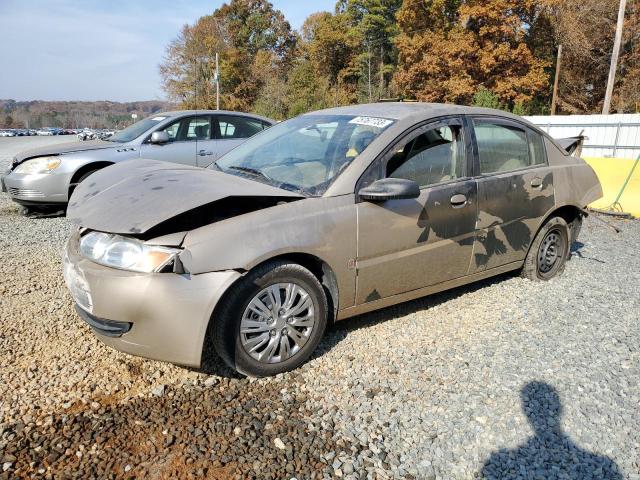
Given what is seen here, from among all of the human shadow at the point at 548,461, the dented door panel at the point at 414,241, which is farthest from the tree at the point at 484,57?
the human shadow at the point at 548,461

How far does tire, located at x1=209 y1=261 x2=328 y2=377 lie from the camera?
281cm

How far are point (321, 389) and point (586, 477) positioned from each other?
1.41 metres

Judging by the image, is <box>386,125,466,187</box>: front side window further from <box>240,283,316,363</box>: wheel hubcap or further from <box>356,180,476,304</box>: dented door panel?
<box>240,283,316,363</box>: wheel hubcap

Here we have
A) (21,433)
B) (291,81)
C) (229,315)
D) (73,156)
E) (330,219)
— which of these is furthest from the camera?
(291,81)

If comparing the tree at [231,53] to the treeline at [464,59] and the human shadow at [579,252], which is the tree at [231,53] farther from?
the human shadow at [579,252]

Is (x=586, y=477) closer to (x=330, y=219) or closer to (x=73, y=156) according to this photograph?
(x=330, y=219)

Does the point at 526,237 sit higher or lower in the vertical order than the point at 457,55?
lower

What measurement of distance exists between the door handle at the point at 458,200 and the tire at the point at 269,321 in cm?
129

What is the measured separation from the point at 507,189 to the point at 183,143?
17.8ft

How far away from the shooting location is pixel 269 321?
295cm

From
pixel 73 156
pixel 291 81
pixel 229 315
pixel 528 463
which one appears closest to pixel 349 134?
pixel 229 315

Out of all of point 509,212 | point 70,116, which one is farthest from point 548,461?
point 70,116

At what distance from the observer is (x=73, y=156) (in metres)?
A: 7.24

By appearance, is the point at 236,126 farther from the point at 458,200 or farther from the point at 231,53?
the point at 231,53
